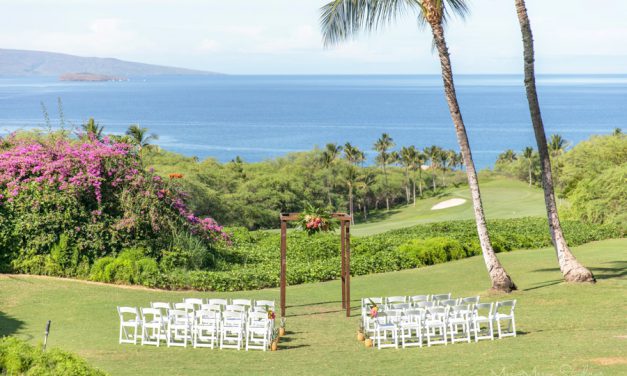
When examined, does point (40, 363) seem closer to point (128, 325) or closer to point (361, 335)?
point (128, 325)

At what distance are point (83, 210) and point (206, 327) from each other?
1183 cm

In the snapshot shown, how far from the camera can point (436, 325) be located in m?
16.1

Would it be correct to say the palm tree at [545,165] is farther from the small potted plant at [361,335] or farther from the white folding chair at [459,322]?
the small potted plant at [361,335]

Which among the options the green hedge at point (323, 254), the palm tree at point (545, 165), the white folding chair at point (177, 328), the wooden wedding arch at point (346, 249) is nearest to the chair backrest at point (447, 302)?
the wooden wedding arch at point (346, 249)

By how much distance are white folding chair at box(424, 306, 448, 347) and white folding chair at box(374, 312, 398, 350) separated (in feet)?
2.28

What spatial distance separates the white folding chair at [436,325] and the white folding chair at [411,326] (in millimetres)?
189

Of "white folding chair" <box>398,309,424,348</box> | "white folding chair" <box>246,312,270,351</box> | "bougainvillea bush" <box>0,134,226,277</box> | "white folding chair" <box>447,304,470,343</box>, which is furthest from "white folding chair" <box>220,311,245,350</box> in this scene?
"bougainvillea bush" <box>0,134,226,277</box>

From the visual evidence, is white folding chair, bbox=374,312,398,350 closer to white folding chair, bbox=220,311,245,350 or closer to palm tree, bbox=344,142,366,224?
white folding chair, bbox=220,311,245,350

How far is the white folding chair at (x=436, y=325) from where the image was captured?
16.0 meters

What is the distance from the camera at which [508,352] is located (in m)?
14.3

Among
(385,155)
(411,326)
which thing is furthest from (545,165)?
(385,155)

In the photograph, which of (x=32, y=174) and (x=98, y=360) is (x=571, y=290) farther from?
(x=32, y=174)

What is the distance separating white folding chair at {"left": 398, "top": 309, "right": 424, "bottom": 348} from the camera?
15.8 meters

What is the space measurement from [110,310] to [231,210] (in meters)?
50.0
